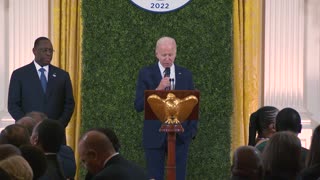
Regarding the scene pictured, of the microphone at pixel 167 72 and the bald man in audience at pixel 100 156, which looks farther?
the microphone at pixel 167 72

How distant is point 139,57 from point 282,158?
5.37 meters

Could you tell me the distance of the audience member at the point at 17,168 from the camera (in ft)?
16.4

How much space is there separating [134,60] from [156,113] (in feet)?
9.49

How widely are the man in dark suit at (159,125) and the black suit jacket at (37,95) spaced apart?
3.27ft

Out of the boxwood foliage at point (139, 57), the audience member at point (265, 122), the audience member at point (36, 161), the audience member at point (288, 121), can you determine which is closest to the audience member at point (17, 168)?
the audience member at point (36, 161)

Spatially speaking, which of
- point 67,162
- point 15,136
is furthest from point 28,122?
point 15,136

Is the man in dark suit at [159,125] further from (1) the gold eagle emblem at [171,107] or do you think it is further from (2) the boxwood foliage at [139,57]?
(2) the boxwood foliage at [139,57]

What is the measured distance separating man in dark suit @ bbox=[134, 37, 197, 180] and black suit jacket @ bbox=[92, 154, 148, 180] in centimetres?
345

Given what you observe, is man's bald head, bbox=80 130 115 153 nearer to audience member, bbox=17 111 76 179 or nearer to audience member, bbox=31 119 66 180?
audience member, bbox=31 119 66 180

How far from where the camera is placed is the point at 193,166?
36.2ft

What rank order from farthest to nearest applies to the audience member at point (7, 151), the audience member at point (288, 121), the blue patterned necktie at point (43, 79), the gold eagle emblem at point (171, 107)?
the blue patterned necktie at point (43, 79) < the gold eagle emblem at point (171, 107) < the audience member at point (288, 121) < the audience member at point (7, 151)

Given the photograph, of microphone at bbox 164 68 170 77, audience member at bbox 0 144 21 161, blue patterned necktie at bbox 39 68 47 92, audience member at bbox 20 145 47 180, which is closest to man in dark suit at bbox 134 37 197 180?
microphone at bbox 164 68 170 77

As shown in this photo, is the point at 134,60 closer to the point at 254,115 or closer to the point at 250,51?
the point at 250,51

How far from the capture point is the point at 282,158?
235 inches
